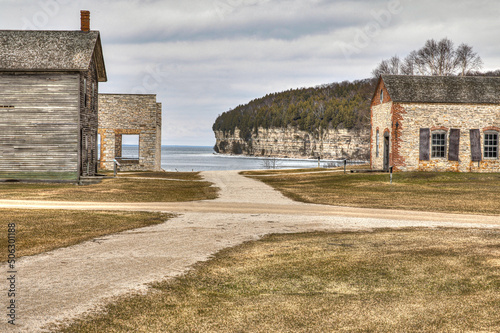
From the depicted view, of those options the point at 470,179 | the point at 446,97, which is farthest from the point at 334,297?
the point at 446,97

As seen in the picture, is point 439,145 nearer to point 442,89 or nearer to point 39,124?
point 442,89

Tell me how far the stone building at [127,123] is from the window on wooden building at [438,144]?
23695mm

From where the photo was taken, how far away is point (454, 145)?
35.6 meters

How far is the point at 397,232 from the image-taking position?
1258 centimetres

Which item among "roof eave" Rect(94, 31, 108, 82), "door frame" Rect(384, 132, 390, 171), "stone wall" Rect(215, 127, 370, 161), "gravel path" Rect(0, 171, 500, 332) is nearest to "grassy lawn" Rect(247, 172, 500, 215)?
"gravel path" Rect(0, 171, 500, 332)

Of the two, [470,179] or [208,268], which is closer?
[208,268]

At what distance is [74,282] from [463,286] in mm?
5912

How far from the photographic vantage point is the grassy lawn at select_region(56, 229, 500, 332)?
6.05 meters

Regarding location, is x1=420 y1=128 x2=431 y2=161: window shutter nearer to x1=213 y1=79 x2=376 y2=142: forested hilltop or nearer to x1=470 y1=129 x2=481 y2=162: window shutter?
x1=470 y1=129 x2=481 y2=162: window shutter

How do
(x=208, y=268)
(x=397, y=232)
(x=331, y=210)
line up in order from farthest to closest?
(x=331, y=210) < (x=397, y=232) < (x=208, y=268)

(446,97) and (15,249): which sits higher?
(446,97)

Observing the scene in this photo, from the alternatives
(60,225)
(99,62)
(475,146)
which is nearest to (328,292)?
(60,225)

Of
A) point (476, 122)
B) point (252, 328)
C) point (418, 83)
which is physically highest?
point (418, 83)

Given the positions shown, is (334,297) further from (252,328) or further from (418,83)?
(418,83)
